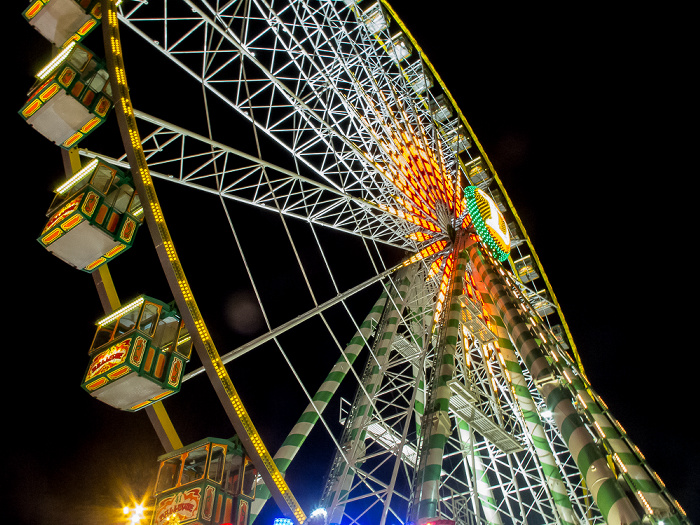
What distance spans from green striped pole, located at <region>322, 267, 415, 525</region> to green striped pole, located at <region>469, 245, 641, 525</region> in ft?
8.86

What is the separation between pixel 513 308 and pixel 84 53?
27.6 ft

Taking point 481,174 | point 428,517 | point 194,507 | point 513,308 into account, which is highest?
point 481,174

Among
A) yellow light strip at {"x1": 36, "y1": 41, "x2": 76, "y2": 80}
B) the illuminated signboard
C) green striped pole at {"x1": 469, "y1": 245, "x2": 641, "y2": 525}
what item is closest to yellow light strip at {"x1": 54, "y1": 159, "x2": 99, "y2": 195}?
yellow light strip at {"x1": 36, "y1": 41, "x2": 76, "y2": 80}

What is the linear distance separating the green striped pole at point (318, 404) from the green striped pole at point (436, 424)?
169 cm

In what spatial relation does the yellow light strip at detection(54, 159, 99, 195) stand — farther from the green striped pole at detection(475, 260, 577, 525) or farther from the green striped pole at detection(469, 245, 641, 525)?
the green striped pole at detection(475, 260, 577, 525)

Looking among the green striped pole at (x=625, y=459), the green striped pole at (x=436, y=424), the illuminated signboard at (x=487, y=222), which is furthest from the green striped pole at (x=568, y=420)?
the illuminated signboard at (x=487, y=222)

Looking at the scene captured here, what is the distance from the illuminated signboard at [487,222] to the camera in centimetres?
1309

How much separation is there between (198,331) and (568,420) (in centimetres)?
547

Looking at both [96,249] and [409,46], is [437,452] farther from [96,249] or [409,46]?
[409,46]

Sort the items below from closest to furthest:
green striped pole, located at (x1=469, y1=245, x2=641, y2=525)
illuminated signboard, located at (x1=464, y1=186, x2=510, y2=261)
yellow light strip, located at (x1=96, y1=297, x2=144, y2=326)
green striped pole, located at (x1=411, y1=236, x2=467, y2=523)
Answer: yellow light strip, located at (x1=96, y1=297, x2=144, y2=326)
green striped pole, located at (x1=469, y1=245, x2=641, y2=525)
green striped pole, located at (x1=411, y1=236, x2=467, y2=523)
illuminated signboard, located at (x1=464, y1=186, x2=510, y2=261)

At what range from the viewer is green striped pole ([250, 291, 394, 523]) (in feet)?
27.9

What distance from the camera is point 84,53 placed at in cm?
736

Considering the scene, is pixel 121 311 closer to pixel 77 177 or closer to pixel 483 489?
pixel 77 177

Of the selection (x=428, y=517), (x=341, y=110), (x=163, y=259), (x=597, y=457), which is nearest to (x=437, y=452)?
(x=428, y=517)
